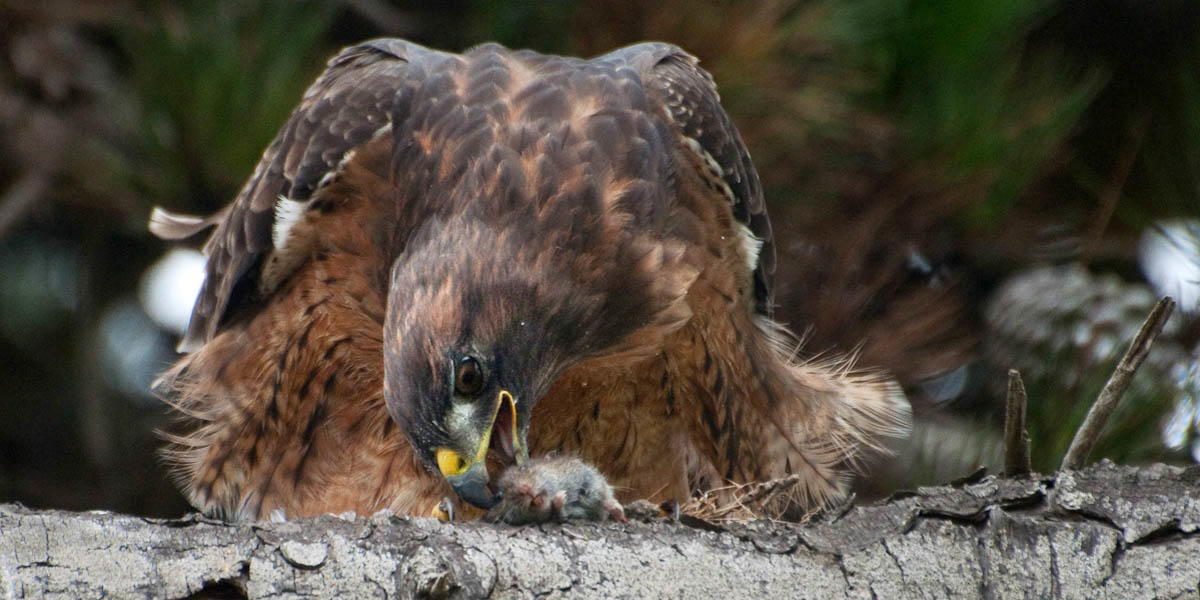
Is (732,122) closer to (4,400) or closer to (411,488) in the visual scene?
(411,488)

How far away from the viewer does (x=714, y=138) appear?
4.02m

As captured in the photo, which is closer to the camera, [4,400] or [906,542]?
[906,542]

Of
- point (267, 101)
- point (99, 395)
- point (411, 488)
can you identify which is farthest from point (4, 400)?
point (411, 488)

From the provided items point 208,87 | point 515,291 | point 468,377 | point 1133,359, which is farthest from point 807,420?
point 208,87

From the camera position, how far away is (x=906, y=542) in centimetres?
235

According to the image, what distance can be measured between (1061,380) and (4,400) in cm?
449

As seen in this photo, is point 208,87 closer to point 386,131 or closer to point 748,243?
point 386,131

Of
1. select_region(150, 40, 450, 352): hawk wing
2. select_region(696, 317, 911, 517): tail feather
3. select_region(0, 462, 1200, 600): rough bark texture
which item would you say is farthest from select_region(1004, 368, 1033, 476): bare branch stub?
select_region(150, 40, 450, 352): hawk wing

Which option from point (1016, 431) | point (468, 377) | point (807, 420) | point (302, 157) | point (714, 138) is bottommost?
point (807, 420)

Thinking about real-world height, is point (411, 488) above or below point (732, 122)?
below

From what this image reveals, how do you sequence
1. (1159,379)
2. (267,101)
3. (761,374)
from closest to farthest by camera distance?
(1159,379)
(761,374)
(267,101)

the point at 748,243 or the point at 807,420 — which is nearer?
the point at 748,243

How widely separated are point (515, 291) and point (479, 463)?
0.49m

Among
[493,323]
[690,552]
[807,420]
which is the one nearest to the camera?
[690,552]
